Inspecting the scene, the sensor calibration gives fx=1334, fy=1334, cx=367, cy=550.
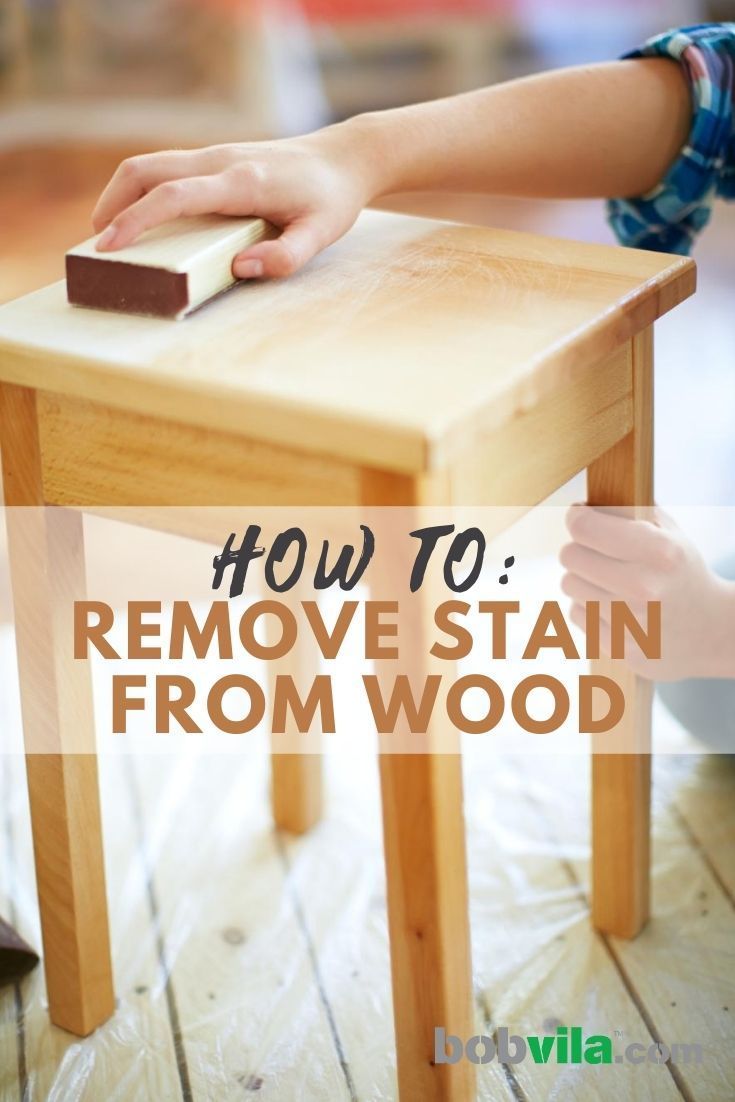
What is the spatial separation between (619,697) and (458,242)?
13.5 inches

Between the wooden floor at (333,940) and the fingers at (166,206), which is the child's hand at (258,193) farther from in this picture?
the wooden floor at (333,940)

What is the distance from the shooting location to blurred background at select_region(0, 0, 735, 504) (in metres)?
2.74

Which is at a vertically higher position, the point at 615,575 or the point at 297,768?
the point at 615,575

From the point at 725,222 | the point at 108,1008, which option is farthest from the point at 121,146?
the point at 108,1008

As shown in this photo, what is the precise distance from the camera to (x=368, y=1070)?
92 centimetres

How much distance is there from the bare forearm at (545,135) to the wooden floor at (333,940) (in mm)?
540

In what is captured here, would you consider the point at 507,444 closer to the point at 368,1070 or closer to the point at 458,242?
the point at 458,242

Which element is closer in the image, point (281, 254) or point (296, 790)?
point (281, 254)

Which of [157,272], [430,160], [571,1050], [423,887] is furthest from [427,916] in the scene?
[430,160]

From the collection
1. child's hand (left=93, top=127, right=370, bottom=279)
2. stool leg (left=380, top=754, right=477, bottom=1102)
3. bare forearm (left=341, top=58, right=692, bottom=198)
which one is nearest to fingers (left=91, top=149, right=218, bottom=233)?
child's hand (left=93, top=127, right=370, bottom=279)

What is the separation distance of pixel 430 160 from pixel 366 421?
348 millimetres

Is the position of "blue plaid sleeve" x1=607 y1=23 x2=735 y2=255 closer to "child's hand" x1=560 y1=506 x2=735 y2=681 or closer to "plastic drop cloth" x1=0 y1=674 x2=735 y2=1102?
"child's hand" x1=560 y1=506 x2=735 y2=681

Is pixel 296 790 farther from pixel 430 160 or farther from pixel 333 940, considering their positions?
pixel 430 160

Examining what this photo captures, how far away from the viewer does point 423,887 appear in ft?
2.42
